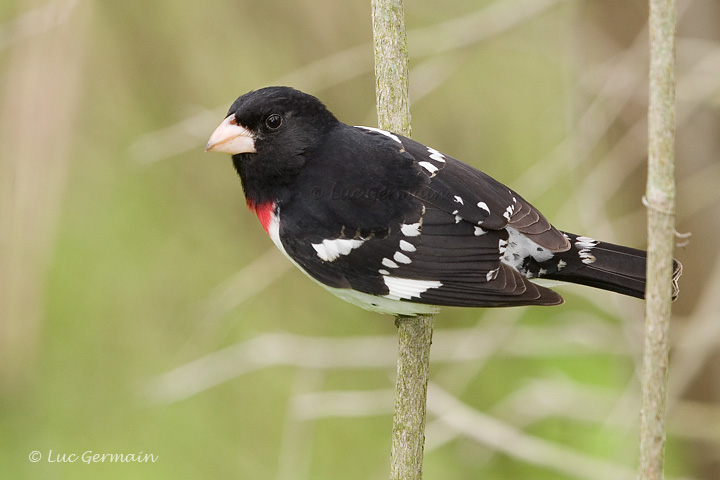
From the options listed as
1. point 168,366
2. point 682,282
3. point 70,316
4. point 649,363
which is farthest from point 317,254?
point 70,316

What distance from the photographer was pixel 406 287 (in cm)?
217

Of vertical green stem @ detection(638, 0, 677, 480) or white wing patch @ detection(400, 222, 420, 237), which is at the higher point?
white wing patch @ detection(400, 222, 420, 237)

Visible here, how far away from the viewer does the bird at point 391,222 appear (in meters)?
2.20

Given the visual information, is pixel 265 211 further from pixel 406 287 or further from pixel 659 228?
pixel 659 228

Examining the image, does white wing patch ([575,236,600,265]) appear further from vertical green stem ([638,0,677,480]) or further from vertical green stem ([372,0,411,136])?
vertical green stem ([638,0,677,480])

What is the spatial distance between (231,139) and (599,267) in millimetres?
1149

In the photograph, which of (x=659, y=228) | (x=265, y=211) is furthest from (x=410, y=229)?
(x=659, y=228)

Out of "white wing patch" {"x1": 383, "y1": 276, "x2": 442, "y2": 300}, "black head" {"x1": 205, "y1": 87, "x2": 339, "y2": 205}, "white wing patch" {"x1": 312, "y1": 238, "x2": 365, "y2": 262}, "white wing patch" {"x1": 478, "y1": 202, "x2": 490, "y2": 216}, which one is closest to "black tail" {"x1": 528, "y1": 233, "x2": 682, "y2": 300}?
"white wing patch" {"x1": 478, "y1": 202, "x2": 490, "y2": 216}

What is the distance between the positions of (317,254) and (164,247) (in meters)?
1.97

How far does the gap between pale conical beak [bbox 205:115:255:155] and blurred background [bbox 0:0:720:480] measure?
460mm

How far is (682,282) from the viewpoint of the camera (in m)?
3.68

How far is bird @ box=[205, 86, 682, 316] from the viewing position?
7.22 feet

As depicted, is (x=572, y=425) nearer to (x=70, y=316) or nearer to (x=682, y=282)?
(x=682, y=282)

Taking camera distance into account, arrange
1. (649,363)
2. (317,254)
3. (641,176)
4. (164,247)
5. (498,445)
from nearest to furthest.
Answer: (649,363)
(317,254)
(498,445)
(641,176)
(164,247)
